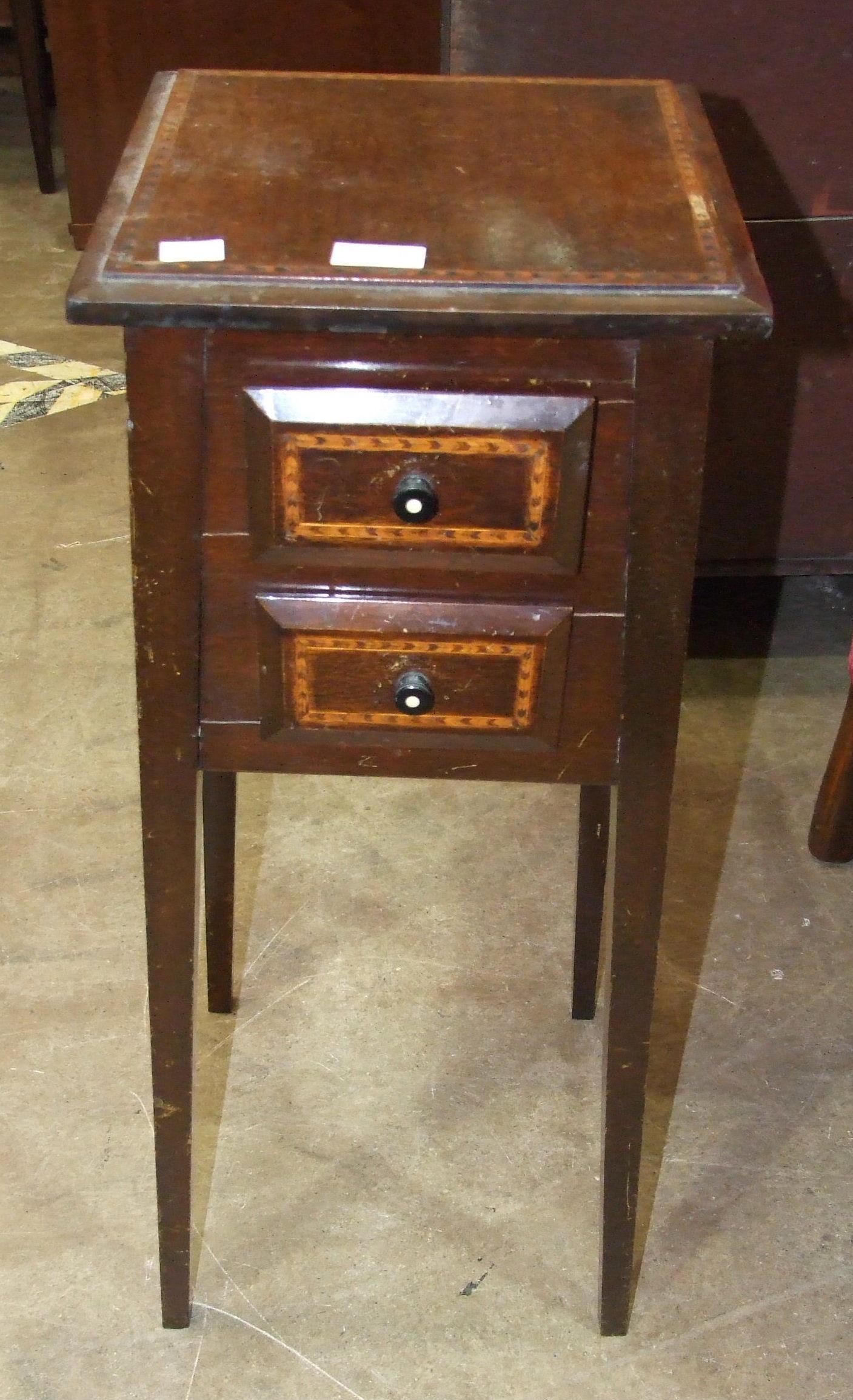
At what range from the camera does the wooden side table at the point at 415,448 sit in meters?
0.96

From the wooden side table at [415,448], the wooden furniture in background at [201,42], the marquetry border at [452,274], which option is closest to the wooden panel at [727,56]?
the wooden side table at [415,448]

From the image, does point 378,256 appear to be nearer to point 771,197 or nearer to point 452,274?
point 452,274

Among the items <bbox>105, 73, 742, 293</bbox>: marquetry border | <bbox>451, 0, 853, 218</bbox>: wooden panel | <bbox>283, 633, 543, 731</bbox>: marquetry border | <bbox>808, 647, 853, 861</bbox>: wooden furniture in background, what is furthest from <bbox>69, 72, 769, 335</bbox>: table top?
<bbox>808, 647, 853, 861</bbox>: wooden furniture in background

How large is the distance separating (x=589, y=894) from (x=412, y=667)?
559mm

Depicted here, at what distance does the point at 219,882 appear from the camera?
5.10ft

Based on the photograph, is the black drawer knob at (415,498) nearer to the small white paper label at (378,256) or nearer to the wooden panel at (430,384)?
the wooden panel at (430,384)

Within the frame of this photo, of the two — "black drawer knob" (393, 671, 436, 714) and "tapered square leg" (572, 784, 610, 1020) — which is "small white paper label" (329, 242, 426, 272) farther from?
"tapered square leg" (572, 784, 610, 1020)

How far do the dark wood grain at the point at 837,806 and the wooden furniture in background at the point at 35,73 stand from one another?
2.81m

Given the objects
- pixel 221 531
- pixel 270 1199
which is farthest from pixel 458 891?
pixel 221 531

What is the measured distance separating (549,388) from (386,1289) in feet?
2.81

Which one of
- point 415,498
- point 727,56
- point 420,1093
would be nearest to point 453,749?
point 415,498

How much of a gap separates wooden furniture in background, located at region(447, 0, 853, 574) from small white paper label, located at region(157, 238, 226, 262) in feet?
2.96

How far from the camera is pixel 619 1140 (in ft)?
4.11

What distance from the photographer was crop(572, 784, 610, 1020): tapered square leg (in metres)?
1.50
